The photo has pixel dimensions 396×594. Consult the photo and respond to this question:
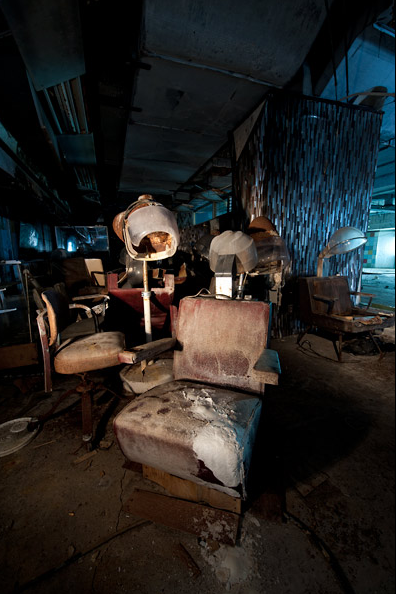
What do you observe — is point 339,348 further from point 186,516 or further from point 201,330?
point 186,516

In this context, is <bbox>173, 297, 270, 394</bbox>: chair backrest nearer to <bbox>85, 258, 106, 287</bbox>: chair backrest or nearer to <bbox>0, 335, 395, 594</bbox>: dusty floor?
<bbox>0, 335, 395, 594</bbox>: dusty floor

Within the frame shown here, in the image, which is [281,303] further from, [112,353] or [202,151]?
[202,151]

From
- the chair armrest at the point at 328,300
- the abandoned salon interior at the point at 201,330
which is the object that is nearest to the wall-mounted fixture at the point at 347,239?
the abandoned salon interior at the point at 201,330

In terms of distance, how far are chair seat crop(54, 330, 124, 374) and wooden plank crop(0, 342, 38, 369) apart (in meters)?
1.02

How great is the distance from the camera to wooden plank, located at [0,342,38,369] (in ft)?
9.02

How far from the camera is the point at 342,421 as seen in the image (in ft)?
7.97

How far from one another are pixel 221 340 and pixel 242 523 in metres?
1.19

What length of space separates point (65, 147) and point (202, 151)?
11.9ft

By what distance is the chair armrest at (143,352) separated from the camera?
164cm

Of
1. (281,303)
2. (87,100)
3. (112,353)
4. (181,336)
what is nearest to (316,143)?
(281,303)

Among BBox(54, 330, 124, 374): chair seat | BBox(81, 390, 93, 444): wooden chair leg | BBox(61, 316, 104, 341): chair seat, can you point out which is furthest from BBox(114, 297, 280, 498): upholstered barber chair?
BBox(61, 316, 104, 341): chair seat

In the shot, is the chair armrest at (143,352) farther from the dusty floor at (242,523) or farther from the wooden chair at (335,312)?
the wooden chair at (335,312)

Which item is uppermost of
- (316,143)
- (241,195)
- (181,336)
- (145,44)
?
(145,44)

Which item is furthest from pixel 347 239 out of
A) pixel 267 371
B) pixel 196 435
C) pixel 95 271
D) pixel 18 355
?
pixel 95 271
